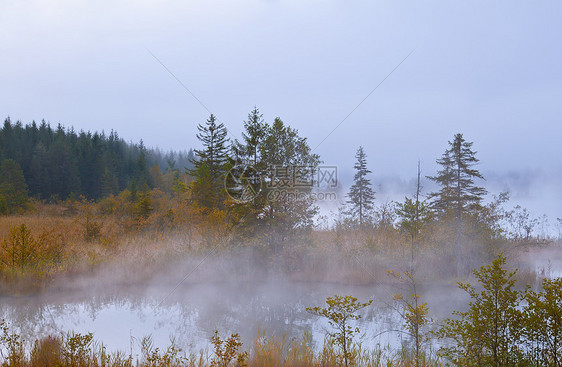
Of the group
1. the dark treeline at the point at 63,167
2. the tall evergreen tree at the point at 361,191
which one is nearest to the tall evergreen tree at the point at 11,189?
the dark treeline at the point at 63,167

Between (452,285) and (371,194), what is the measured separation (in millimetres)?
18104

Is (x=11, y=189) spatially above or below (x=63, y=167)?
below

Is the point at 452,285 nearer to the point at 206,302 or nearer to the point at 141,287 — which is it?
the point at 206,302

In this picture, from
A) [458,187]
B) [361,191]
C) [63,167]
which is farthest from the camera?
[63,167]

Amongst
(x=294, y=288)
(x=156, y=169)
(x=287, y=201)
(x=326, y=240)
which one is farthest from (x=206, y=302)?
(x=156, y=169)

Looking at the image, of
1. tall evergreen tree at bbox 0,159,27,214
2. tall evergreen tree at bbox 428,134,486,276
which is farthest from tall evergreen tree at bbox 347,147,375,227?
tall evergreen tree at bbox 0,159,27,214

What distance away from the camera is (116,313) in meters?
11.0

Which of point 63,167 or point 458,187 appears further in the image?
point 63,167

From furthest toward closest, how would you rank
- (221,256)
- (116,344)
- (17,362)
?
(221,256), (116,344), (17,362)

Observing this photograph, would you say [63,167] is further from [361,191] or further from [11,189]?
[361,191]

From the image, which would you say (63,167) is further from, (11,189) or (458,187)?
(458,187)

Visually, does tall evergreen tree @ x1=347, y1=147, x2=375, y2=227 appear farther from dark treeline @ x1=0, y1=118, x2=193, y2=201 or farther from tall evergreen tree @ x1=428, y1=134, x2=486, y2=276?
dark treeline @ x1=0, y1=118, x2=193, y2=201

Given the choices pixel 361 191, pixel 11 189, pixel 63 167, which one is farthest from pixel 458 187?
pixel 63 167

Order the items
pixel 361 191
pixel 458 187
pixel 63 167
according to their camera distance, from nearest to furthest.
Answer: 1. pixel 458 187
2. pixel 361 191
3. pixel 63 167
